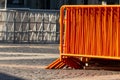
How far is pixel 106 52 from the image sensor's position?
45.4ft

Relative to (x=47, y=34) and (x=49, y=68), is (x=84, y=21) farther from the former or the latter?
(x=47, y=34)

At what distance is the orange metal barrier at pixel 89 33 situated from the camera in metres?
13.7

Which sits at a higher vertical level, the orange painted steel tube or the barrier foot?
the orange painted steel tube

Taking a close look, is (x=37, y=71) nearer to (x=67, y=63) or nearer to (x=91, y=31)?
(x=67, y=63)

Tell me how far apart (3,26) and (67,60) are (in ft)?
33.9

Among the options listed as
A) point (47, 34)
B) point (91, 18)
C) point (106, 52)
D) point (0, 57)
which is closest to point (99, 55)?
point (106, 52)

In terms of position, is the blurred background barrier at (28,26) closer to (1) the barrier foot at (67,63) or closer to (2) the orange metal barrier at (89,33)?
(2) the orange metal barrier at (89,33)

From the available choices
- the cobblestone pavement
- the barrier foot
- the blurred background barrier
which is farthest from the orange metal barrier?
the blurred background barrier

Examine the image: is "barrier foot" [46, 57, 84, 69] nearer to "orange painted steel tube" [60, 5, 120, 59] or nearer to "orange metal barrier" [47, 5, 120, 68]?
"orange metal barrier" [47, 5, 120, 68]

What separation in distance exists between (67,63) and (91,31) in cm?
128

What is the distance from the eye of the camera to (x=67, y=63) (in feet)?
47.6

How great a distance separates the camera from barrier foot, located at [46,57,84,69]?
14.4 meters

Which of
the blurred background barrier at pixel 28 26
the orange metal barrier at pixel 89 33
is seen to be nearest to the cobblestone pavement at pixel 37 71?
the orange metal barrier at pixel 89 33

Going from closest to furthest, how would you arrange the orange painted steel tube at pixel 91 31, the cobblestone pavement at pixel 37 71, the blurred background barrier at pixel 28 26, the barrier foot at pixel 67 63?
the cobblestone pavement at pixel 37 71
the orange painted steel tube at pixel 91 31
the barrier foot at pixel 67 63
the blurred background barrier at pixel 28 26
